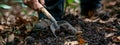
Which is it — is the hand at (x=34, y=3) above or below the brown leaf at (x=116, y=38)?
above

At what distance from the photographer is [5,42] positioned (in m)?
2.86

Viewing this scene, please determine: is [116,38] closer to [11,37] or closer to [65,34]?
[65,34]

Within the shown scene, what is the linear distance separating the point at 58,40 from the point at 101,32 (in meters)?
0.46

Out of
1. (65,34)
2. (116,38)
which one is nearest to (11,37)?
(65,34)

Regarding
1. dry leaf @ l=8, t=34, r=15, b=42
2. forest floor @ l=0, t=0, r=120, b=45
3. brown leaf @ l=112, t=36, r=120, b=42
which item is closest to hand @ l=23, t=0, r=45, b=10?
forest floor @ l=0, t=0, r=120, b=45

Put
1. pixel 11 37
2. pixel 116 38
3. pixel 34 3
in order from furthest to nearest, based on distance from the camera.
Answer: pixel 11 37 < pixel 116 38 < pixel 34 3

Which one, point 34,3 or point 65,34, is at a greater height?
point 34,3

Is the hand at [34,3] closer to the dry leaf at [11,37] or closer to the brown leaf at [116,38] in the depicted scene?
the dry leaf at [11,37]

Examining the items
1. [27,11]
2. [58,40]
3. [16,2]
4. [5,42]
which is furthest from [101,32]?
[16,2]

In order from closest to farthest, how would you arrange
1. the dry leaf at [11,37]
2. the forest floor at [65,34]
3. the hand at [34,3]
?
the hand at [34,3]
the forest floor at [65,34]
the dry leaf at [11,37]

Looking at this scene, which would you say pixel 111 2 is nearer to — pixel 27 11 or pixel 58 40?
pixel 27 11

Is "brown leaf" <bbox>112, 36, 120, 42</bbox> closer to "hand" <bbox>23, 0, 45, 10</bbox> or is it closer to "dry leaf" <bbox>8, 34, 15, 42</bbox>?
"hand" <bbox>23, 0, 45, 10</bbox>

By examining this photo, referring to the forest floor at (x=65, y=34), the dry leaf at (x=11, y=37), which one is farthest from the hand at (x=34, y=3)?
the dry leaf at (x=11, y=37)

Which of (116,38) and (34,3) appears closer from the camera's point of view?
(34,3)
